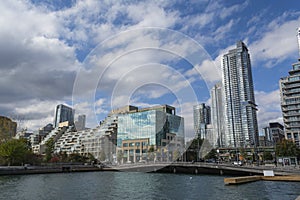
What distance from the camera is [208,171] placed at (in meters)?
48.4

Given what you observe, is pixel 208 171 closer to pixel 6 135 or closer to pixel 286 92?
pixel 286 92

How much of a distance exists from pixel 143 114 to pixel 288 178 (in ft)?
190

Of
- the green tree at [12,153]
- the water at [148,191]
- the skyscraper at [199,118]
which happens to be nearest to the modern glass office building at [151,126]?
the skyscraper at [199,118]

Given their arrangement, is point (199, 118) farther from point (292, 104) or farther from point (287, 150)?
point (292, 104)

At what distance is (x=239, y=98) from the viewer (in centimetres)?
14288

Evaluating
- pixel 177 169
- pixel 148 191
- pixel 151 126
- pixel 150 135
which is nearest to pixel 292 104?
pixel 177 169

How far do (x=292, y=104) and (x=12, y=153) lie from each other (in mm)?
69053

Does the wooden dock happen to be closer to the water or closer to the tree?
the water

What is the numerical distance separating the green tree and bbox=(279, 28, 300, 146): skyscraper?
65087 millimetres

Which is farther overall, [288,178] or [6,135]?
[6,135]

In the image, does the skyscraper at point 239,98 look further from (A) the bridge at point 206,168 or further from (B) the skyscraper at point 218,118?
(A) the bridge at point 206,168

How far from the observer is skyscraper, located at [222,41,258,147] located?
135750 millimetres

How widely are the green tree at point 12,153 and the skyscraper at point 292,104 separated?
65087mm

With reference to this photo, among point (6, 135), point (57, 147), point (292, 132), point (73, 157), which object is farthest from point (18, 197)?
point (57, 147)
